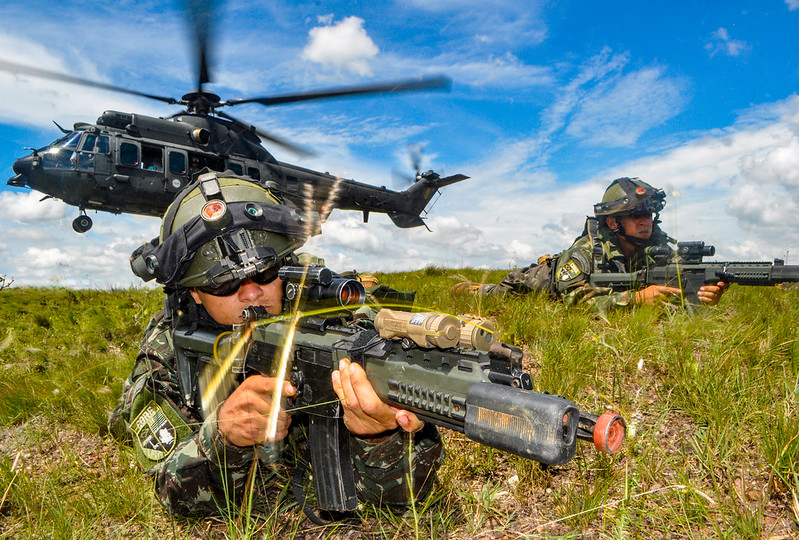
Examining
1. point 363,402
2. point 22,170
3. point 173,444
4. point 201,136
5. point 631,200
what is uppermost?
point 201,136

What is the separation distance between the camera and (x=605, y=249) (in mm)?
7715

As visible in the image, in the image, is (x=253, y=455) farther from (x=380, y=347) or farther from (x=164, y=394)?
(x=380, y=347)

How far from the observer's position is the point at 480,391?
170 cm

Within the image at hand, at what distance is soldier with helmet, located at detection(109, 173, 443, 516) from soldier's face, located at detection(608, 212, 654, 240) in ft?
20.0

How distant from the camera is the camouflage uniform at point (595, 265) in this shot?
623cm

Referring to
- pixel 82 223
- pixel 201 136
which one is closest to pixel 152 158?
pixel 201 136

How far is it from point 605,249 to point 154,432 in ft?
22.5

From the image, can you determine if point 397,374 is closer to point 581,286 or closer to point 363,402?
point 363,402

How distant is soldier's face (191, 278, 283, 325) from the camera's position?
307cm

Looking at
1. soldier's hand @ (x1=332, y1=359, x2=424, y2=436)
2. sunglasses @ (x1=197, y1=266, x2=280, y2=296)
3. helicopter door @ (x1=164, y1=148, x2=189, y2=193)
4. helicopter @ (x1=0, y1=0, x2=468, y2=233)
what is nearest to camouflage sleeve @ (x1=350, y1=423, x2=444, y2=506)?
soldier's hand @ (x1=332, y1=359, x2=424, y2=436)

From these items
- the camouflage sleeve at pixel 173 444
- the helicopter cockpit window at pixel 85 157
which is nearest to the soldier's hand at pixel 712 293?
the camouflage sleeve at pixel 173 444

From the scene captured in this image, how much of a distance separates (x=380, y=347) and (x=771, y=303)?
629 cm

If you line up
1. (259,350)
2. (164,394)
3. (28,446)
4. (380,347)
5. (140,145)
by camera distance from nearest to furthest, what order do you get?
(380,347) → (259,350) → (164,394) → (28,446) → (140,145)

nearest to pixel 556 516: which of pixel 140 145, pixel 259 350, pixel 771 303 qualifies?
pixel 259 350
